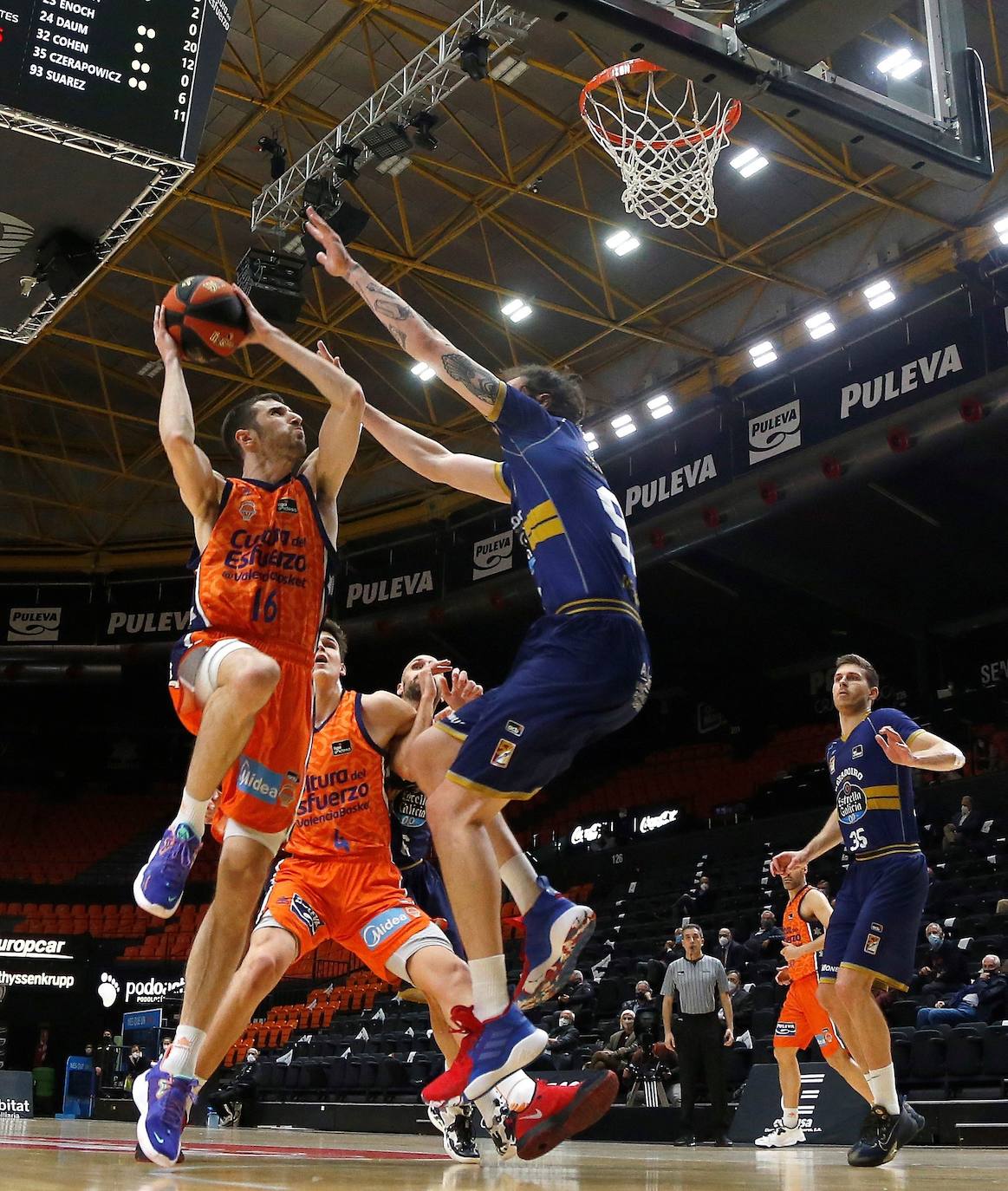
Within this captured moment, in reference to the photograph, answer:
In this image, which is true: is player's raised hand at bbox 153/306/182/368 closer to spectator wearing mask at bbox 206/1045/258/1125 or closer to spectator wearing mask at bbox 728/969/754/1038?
spectator wearing mask at bbox 728/969/754/1038

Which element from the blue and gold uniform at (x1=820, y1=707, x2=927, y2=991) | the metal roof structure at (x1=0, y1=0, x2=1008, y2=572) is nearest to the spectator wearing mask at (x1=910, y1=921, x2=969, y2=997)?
the blue and gold uniform at (x1=820, y1=707, x2=927, y2=991)

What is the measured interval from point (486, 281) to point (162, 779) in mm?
16436

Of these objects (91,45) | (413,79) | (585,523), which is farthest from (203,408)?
(585,523)

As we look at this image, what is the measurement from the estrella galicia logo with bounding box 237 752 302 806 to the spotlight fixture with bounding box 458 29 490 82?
34.9ft

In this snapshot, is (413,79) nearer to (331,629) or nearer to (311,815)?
(331,629)

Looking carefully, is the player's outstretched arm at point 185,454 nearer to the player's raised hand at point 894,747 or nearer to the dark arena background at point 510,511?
the dark arena background at point 510,511

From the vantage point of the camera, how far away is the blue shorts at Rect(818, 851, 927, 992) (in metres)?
5.91

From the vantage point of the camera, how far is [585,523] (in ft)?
12.3

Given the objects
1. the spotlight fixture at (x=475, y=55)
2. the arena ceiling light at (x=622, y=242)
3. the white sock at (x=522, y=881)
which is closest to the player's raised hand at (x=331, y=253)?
the white sock at (x=522, y=881)

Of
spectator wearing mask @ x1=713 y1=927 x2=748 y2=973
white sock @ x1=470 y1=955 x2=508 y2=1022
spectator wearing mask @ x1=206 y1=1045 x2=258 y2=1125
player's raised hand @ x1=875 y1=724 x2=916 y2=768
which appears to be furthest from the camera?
spectator wearing mask @ x1=713 y1=927 x2=748 y2=973

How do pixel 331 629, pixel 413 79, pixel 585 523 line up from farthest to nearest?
pixel 413 79 → pixel 331 629 → pixel 585 523

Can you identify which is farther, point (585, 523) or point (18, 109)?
point (18, 109)

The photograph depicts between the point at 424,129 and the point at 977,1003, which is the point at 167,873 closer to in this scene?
the point at 977,1003

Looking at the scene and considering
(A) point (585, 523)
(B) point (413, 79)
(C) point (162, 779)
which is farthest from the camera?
A: (C) point (162, 779)
